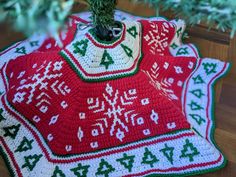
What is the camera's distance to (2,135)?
0.88 meters

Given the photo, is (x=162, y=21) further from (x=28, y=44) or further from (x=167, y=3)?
(x=167, y=3)

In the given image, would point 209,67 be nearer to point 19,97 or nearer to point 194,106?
point 194,106

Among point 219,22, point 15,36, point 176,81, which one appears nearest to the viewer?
point 219,22

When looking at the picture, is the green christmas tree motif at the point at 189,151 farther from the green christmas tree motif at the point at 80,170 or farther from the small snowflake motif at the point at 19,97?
the small snowflake motif at the point at 19,97

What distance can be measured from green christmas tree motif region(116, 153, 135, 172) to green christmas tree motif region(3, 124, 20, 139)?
0.28m

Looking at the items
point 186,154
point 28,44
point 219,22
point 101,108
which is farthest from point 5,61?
point 219,22

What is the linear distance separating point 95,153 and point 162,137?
0.19 meters

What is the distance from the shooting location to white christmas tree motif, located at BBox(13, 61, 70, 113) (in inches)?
35.3

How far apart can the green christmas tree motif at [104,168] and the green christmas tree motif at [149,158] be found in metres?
0.09

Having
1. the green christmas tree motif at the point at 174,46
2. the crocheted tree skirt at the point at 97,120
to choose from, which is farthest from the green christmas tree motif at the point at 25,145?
the green christmas tree motif at the point at 174,46

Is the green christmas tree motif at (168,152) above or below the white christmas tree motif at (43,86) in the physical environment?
below

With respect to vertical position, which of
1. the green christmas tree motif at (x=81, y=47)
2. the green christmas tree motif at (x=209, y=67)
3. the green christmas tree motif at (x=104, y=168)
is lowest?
the green christmas tree motif at (x=104, y=168)

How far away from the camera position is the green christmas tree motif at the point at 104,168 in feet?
2.78

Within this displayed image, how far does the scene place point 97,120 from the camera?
0.91m
